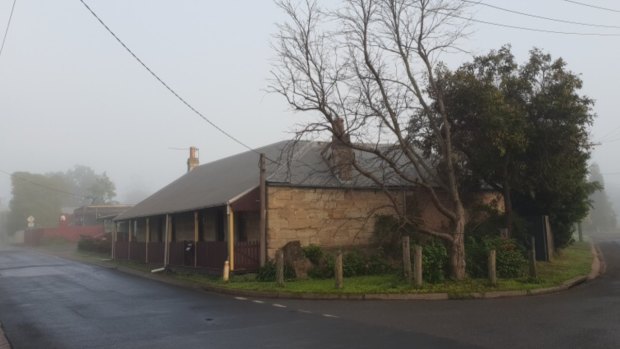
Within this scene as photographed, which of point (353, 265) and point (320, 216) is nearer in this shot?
point (353, 265)

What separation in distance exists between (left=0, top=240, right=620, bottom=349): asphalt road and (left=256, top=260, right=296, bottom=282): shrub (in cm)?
281

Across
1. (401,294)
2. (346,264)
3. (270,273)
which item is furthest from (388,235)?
(401,294)

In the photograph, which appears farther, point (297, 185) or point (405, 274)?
point (297, 185)

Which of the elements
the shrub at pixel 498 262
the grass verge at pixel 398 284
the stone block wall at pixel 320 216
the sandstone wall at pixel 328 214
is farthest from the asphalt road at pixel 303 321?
the sandstone wall at pixel 328 214

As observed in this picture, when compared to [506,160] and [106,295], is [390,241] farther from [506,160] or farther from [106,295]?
[106,295]

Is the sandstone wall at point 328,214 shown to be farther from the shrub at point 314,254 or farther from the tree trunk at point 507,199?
the tree trunk at point 507,199

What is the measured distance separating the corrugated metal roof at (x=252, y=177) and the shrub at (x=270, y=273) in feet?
9.33

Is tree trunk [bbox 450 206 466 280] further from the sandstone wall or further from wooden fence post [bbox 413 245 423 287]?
the sandstone wall

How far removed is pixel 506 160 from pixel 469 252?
12.9 feet

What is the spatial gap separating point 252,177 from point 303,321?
12.4m

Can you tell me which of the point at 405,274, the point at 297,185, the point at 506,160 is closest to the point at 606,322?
the point at 405,274

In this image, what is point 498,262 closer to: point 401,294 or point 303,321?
point 401,294

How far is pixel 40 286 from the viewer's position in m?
18.6

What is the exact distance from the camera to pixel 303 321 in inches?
422
